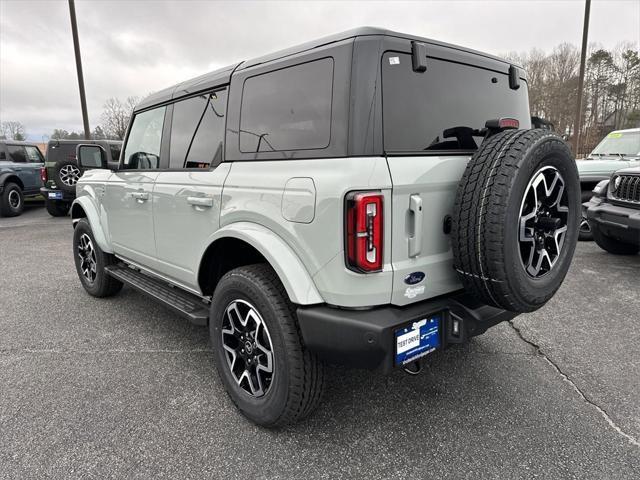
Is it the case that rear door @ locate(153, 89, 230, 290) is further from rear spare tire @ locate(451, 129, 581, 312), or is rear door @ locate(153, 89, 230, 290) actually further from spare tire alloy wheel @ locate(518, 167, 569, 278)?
spare tire alloy wheel @ locate(518, 167, 569, 278)

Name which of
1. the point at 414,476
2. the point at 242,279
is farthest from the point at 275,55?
the point at 414,476

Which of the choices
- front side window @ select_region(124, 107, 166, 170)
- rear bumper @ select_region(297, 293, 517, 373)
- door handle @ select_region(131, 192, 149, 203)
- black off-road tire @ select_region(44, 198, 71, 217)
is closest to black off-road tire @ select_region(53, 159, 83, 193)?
black off-road tire @ select_region(44, 198, 71, 217)

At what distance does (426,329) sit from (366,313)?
334 millimetres

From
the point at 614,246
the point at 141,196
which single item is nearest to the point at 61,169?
the point at 141,196

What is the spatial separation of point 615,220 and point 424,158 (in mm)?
4546

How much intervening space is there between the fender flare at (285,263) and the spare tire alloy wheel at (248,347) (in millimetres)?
322

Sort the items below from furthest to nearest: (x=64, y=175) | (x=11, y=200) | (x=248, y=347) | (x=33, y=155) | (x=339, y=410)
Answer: (x=33, y=155) < (x=11, y=200) < (x=64, y=175) < (x=339, y=410) < (x=248, y=347)

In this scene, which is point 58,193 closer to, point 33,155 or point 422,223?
point 33,155

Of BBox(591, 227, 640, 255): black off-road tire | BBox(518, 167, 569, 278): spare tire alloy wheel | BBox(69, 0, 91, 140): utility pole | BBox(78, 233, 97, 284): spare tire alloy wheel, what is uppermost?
BBox(69, 0, 91, 140): utility pole

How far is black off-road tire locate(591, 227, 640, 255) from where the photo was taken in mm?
6133

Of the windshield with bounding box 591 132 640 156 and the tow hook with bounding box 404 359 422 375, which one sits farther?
the windshield with bounding box 591 132 640 156

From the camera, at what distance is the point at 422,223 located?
2041 millimetres

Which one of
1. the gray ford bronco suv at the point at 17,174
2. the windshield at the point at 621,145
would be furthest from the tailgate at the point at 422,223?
the gray ford bronco suv at the point at 17,174

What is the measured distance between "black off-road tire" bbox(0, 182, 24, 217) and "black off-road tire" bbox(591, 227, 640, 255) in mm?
13230
